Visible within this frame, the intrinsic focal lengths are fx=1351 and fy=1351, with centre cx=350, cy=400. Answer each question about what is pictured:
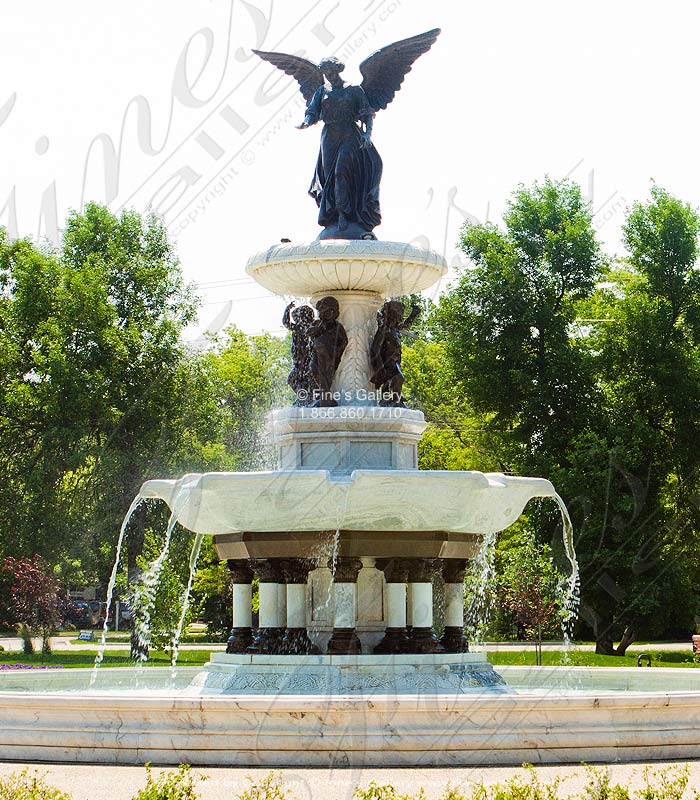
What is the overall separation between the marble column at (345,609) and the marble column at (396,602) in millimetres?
321

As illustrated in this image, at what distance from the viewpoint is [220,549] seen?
14555mm

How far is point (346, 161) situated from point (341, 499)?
4695mm

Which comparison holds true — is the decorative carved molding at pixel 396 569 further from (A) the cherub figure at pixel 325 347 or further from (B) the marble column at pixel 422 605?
(A) the cherub figure at pixel 325 347

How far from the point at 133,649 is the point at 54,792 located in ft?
83.4

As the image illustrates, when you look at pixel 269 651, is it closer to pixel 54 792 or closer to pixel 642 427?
pixel 54 792

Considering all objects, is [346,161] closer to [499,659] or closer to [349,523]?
[349,523]

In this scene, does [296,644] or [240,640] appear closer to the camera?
[296,644]

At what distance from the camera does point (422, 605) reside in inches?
553

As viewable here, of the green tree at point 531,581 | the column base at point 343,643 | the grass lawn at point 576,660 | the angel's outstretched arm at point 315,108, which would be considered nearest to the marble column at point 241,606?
the column base at point 343,643

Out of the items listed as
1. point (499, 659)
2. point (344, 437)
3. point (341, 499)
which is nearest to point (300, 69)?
point (344, 437)

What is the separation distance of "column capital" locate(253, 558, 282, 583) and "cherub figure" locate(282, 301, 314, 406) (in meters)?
1.98

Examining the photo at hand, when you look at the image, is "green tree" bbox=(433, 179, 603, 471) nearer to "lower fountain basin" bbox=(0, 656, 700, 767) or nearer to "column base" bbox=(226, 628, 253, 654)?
"column base" bbox=(226, 628, 253, 654)

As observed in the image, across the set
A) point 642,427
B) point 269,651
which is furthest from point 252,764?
point 642,427

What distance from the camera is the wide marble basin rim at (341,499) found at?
13.1 meters
